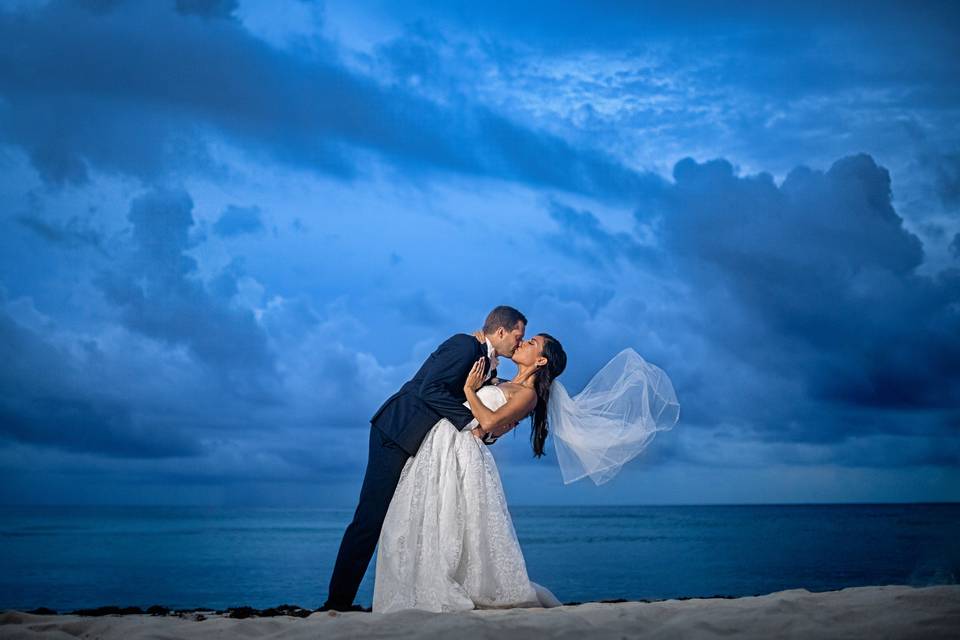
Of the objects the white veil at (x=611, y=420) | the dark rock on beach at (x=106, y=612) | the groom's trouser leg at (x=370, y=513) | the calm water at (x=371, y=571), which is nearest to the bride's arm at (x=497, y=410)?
the white veil at (x=611, y=420)

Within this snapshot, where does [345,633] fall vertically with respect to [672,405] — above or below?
below

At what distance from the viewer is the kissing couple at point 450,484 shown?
618 cm

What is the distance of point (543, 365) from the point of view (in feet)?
22.0

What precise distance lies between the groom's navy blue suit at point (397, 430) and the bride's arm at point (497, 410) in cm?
7

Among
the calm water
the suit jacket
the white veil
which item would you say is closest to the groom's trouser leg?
the suit jacket

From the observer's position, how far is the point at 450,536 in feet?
20.2

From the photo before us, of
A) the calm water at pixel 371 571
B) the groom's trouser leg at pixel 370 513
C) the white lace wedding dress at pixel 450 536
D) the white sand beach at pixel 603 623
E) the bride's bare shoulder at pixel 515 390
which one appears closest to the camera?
the white sand beach at pixel 603 623

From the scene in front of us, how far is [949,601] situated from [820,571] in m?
21.6

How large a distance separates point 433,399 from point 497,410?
47 cm

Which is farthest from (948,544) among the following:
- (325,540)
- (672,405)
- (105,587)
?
(672,405)

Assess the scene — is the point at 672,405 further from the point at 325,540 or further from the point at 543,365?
the point at 325,540

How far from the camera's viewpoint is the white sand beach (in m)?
4.45

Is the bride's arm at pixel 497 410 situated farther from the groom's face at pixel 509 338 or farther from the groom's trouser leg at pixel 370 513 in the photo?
the groom's trouser leg at pixel 370 513

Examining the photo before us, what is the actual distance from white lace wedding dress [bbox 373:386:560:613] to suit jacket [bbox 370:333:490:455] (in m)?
0.13
